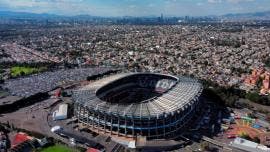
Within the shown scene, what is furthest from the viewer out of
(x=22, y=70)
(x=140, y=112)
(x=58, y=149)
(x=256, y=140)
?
(x=22, y=70)

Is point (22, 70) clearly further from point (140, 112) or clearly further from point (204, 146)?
point (204, 146)

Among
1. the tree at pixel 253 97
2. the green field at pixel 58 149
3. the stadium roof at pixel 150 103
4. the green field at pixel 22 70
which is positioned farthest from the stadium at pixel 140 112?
the green field at pixel 22 70

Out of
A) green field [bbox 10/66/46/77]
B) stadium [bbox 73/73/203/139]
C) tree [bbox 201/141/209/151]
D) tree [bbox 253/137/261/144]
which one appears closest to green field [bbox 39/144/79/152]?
stadium [bbox 73/73/203/139]

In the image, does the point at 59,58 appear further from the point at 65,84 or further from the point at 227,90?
the point at 227,90

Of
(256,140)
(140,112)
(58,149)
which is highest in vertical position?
(140,112)

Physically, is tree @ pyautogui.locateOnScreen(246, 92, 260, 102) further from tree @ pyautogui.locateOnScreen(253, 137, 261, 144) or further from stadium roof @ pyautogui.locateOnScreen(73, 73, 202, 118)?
tree @ pyautogui.locateOnScreen(253, 137, 261, 144)

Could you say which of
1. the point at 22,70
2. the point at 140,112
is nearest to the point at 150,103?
the point at 140,112

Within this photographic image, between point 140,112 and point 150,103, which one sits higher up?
point 150,103

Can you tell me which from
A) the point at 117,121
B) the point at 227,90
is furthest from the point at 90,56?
the point at 117,121
